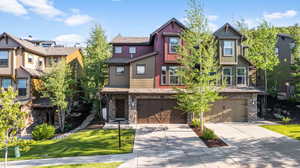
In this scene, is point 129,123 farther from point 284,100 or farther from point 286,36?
point 286,36

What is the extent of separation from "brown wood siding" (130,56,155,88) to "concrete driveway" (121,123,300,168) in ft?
17.0

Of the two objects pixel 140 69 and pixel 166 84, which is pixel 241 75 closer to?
pixel 166 84

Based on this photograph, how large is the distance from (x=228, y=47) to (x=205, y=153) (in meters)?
12.5

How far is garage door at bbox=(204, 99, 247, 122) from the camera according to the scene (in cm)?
1733

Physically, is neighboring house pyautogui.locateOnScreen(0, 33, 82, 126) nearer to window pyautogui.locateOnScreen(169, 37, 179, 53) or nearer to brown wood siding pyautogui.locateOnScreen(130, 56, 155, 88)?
brown wood siding pyautogui.locateOnScreen(130, 56, 155, 88)

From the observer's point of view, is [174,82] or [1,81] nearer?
[174,82]

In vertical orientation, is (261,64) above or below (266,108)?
above

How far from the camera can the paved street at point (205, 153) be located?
26.9 ft

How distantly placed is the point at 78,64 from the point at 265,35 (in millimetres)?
26560

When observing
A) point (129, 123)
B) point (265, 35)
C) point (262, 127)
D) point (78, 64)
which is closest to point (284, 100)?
point (265, 35)

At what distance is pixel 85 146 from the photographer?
11289mm

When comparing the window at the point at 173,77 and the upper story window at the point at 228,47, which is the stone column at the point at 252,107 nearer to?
the upper story window at the point at 228,47

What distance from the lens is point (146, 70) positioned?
57.5ft

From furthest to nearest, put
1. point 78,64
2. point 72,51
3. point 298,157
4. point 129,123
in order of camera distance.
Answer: point 78,64 → point 72,51 → point 129,123 → point 298,157
